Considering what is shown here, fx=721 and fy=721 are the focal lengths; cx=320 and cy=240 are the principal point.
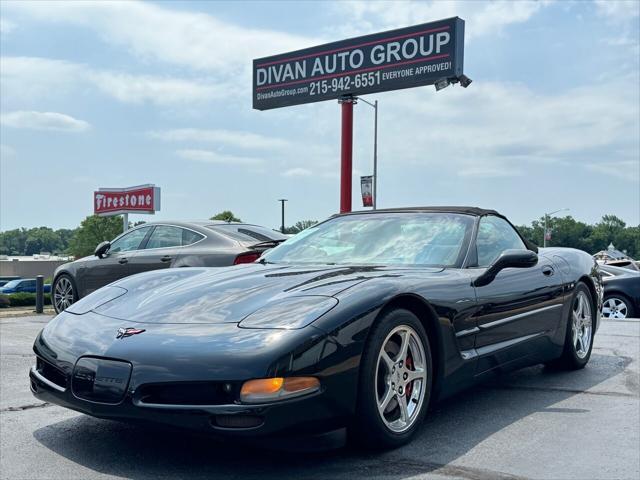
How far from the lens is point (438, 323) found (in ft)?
12.3

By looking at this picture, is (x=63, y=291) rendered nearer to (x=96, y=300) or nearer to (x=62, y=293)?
(x=62, y=293)

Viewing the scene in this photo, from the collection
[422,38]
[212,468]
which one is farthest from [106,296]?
[422,38]

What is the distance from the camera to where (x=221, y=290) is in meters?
3.66

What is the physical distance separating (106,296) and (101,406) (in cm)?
97

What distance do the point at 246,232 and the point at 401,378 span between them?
553cm

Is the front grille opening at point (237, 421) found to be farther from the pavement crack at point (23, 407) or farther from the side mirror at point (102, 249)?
the side mirror at point (102, 249)

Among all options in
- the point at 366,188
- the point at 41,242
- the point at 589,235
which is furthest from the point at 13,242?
the point at 366,188

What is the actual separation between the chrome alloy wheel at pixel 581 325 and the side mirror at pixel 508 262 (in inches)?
55.7

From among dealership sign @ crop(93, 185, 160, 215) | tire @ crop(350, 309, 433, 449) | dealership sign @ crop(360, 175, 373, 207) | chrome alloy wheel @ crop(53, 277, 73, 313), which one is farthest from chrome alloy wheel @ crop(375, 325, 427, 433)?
dealership sign @ crop(93, 185, 160, 215)

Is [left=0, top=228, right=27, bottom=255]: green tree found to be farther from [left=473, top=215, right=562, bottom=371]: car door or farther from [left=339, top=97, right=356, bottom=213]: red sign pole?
[left=473, top=215, right=562, bottom=371]: car door

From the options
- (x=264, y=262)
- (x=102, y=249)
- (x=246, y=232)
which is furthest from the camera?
(x=102, y=249)

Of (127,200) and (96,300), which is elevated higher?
(127,200)

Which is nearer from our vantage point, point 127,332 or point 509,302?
point 127,332

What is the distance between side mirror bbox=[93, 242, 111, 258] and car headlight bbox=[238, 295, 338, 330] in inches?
247
